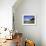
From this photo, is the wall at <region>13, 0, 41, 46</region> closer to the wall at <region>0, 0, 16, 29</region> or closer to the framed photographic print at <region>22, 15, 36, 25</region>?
the framed photographic print at <region>22, 15, 36, 25</region>

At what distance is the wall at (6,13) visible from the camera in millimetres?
4141

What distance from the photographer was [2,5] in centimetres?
414

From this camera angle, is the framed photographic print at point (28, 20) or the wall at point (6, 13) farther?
the framed photographic print at point (28, 20)

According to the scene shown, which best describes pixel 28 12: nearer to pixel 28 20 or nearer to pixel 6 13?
pixel 28 20

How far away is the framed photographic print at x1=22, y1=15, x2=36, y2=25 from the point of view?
5.19 m

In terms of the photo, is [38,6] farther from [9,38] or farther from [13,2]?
[9,38]

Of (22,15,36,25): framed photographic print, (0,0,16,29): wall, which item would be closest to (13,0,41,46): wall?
(22,15,36,25): framed photographic print

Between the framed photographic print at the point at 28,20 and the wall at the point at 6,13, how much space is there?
111 cm

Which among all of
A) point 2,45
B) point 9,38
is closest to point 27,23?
point 9,38

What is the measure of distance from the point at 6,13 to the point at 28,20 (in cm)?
133

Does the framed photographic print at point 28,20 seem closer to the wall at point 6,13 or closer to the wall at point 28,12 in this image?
the wall at point 28,12

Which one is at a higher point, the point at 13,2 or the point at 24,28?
the point at 13,2

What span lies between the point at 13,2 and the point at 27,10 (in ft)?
4.04

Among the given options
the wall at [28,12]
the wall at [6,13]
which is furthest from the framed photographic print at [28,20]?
the wall at [6,13]
